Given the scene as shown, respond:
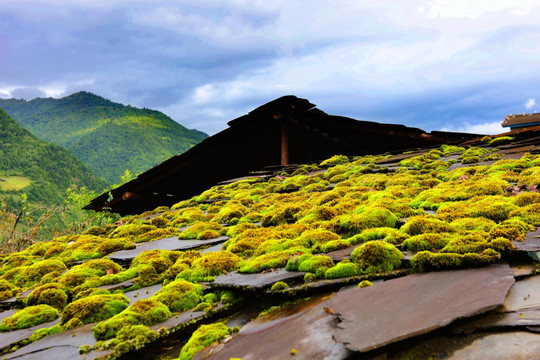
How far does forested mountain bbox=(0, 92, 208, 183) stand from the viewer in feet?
385

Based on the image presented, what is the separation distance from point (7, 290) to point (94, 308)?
1532 mm

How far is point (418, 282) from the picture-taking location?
2023 mm

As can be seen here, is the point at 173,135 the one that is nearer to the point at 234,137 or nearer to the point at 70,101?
the point at 70,101

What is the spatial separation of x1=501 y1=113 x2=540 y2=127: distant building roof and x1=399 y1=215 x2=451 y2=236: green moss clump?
79.1 ft

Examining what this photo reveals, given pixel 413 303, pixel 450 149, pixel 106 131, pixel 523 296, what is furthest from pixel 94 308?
pixel 106 131

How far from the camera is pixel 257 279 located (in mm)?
2420

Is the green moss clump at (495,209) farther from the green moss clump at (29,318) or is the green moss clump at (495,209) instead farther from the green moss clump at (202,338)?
the green moss clump at (29,318)

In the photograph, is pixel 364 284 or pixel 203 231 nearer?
pixel 364 284

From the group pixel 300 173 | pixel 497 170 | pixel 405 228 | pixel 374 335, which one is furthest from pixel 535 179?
pixel 300 173

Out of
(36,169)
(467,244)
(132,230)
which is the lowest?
(467,244)

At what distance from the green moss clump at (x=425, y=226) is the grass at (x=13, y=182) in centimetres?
10084

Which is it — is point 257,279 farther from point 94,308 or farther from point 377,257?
point 94,308

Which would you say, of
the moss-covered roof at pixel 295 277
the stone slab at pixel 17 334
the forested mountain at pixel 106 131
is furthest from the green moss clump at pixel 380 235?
the forested mountain at pixel 106 131

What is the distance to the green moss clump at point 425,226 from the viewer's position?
104 inches
